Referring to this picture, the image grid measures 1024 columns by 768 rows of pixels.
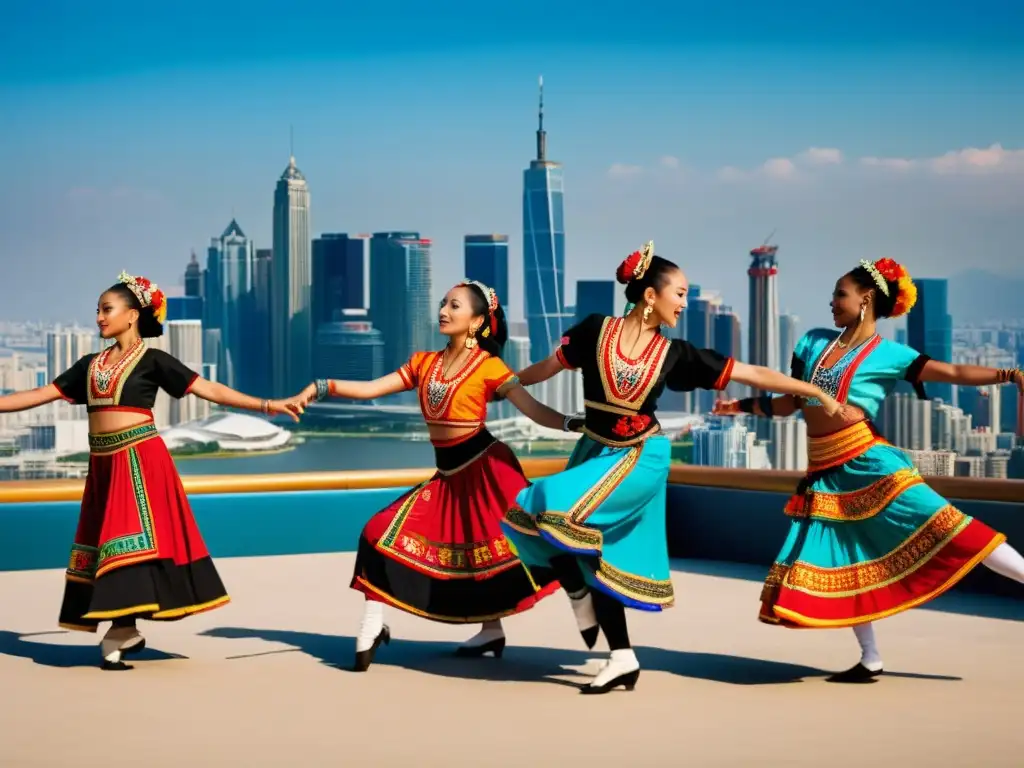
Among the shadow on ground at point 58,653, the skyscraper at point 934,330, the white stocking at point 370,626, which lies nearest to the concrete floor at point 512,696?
the shadow on ground at point 58,653

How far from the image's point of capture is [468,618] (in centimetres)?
473

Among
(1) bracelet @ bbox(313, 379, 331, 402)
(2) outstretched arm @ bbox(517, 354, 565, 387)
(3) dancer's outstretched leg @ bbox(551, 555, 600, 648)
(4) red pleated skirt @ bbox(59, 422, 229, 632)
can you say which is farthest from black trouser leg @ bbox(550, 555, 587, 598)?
(4) red pleated skirt @ bbox(59, 422, 229, 632)

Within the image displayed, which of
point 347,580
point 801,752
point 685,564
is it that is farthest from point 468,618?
point 685,564

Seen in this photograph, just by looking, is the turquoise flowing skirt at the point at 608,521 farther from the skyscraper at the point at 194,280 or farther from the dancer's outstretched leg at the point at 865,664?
the skyscraper at the point at 194,280

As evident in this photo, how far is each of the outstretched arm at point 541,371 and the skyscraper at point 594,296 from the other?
53797 mm

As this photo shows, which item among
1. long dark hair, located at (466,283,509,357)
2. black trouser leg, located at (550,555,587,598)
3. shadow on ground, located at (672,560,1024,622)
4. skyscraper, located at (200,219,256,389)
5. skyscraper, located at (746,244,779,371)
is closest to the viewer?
black trouser leg, located at (550,555,587,598)

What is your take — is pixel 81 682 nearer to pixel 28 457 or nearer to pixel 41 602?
pixel 41 602

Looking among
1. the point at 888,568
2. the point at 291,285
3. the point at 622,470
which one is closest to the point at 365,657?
the point at 622,470

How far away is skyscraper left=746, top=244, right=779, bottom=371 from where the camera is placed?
5153cm

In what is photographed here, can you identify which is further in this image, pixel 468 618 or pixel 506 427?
pixel 506 427

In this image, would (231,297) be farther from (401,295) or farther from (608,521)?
(608,521)

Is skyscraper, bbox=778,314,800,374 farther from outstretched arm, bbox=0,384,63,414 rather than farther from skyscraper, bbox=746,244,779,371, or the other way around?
outstretched arm, bbox=0,384,63,414

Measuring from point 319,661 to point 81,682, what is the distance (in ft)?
2.34

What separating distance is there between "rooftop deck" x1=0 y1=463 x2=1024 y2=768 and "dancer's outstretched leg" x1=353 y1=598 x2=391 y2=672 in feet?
0.15
